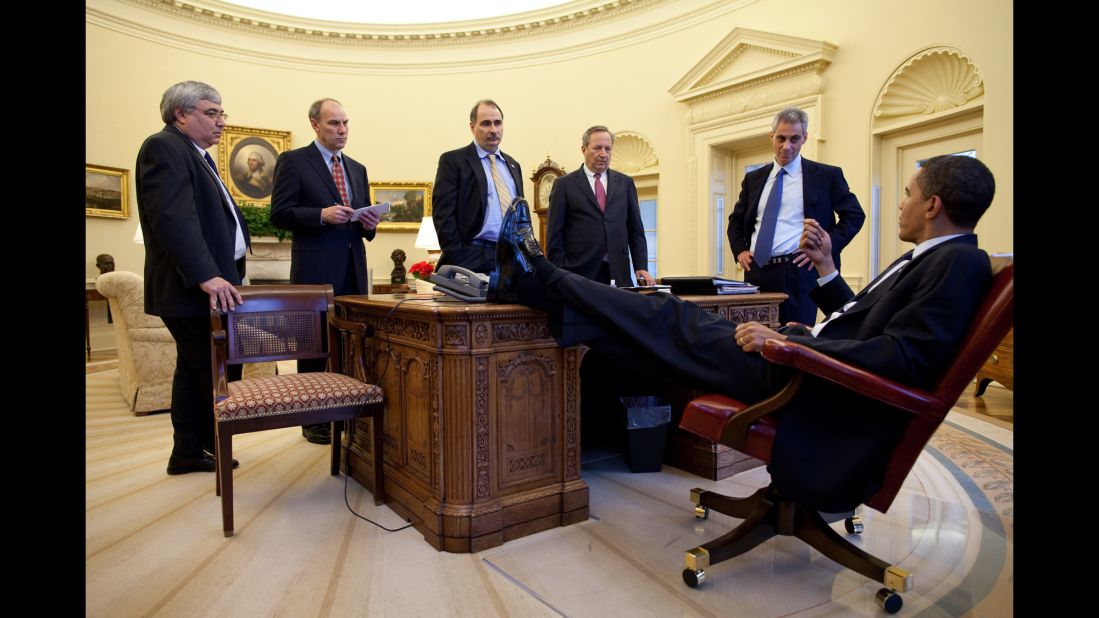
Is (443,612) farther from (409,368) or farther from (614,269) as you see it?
(614,269)

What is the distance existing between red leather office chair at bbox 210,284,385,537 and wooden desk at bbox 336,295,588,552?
0.20m

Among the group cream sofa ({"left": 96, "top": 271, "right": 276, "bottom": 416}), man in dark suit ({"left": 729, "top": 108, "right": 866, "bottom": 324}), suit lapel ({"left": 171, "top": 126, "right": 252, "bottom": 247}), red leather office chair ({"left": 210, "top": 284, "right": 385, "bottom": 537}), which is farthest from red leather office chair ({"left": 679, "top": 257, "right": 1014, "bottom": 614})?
cream sofa ({"left": 96, "top": 271, "right": 276, "bottom": 416})

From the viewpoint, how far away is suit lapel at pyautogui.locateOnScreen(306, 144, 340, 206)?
346 centimetres

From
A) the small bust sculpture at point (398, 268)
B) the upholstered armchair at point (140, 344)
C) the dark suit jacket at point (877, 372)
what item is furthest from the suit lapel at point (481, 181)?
the small bust sculpture at point (398, 268)

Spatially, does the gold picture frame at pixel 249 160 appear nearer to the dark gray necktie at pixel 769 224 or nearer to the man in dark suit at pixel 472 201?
the man in dark suit at pixel 472 201

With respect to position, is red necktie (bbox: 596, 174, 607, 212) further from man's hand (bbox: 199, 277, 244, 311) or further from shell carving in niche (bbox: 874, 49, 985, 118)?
shell carving in niche (bbox: 874, 49, 985, 118)

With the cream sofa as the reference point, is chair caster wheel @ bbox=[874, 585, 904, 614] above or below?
below

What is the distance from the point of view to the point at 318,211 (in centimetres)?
Answer: 331

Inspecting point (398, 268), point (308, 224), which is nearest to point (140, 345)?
point (308, 224)

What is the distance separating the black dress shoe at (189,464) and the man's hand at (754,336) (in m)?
2.58

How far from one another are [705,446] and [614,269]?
126cm

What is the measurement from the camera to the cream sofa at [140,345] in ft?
13.9

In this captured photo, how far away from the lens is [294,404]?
7.59 feet

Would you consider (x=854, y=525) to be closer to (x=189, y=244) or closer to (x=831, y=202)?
(x=831, y=202)
